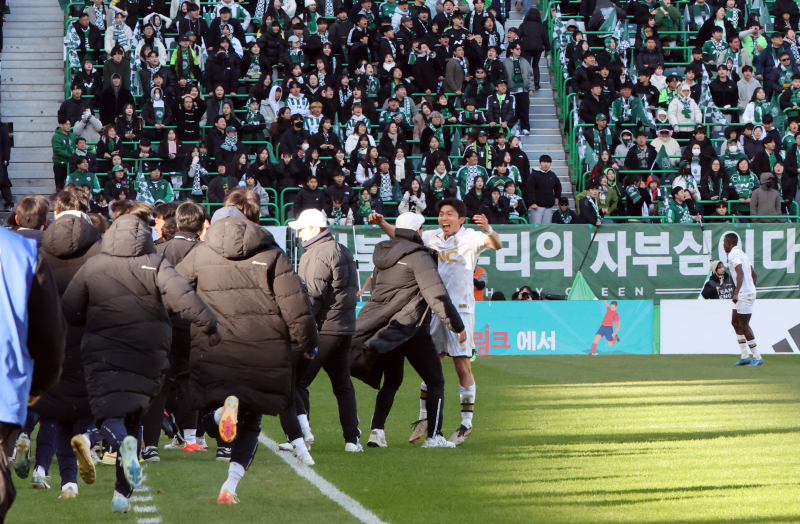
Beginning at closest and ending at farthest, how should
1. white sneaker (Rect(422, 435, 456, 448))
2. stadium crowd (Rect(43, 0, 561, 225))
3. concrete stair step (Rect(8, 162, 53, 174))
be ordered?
white sneaker (Rect(422, 435, 456, 448)) → stadium crowd (Rect(43, 0, 561, 225)) → concrete stair step (Rect(8, 162, 53, 174))

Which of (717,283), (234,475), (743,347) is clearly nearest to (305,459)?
(234,475)

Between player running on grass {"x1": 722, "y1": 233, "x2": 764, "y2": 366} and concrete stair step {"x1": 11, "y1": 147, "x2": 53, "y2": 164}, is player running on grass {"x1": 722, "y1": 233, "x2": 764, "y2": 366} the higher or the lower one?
the lower one

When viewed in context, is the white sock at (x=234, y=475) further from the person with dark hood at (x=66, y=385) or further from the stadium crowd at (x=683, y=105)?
the stadium crowd at (x=683, y=105)

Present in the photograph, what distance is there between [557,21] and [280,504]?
79.7ft

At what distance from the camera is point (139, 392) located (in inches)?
261

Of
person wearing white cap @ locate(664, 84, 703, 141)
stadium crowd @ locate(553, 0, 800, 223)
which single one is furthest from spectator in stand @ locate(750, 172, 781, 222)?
person wearing white cap @ locate(664, 84, 703, 141)

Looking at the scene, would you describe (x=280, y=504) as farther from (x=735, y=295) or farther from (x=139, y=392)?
(x=735, y=295)

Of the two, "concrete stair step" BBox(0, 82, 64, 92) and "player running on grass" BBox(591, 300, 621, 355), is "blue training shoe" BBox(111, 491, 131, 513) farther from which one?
"concrete stair step" BBox(0, 82, 64, 92)

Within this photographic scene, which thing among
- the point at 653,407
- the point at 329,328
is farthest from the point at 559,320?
the point at 329,328

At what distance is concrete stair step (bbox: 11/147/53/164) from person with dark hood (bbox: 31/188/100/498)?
1881 centimetres

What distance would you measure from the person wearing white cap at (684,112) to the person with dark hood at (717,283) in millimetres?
5031

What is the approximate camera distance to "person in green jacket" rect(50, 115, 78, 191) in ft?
77.2

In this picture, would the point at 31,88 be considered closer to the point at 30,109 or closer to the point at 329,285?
the point at 30,109

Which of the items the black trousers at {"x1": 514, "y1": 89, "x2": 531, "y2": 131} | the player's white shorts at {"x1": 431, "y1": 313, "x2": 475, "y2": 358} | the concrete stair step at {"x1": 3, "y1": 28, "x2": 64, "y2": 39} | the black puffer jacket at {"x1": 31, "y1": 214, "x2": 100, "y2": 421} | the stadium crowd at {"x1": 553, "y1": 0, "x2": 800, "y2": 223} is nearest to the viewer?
the black puffer jacket at {"x1": 31, "y1": 214, "x2": 100, "y2": 421}
